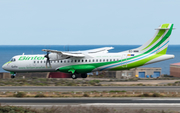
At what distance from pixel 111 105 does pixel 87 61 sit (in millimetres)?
23059

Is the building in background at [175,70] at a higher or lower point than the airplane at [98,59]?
lower

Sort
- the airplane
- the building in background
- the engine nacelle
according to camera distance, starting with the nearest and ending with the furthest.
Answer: the airplane
the engine nacelle
the building in background

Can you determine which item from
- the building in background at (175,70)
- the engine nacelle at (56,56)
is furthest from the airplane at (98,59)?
the building in background at (175,70)

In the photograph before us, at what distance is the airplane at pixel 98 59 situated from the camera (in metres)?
42.1

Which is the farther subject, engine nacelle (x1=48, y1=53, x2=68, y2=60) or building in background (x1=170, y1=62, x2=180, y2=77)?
building in background (x1=170, y1=62, x2=180, y2=77)

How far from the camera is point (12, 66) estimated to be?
4812cm

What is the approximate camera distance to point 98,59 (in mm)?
44062

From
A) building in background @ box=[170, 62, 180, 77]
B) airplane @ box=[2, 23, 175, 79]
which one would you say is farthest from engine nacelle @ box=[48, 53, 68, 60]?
building in background @ box=[170, 62, 180, 77]

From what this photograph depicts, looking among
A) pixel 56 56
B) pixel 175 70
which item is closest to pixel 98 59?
pixel 56 56

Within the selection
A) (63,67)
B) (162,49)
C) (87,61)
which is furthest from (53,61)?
(162,49)

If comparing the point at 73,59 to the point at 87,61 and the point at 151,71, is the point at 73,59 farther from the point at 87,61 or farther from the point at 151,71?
the point at 151,71

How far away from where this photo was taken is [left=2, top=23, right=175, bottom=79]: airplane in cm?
4206

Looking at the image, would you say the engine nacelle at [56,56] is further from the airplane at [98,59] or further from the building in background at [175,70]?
the building in background at [175,70]

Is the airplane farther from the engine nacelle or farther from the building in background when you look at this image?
the building in background
